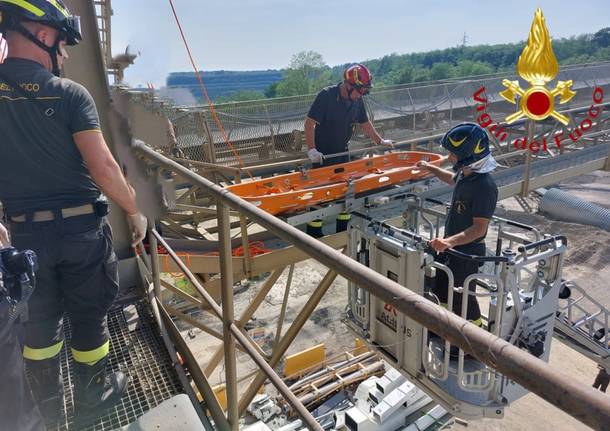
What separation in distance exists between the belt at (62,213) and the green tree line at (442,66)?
796 inches

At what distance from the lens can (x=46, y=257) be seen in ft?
6.70

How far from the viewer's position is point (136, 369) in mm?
2746

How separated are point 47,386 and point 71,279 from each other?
1.95 ft

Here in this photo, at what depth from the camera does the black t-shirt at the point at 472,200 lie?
11.6 ft

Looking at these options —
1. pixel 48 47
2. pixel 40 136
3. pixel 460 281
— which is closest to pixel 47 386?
pixel 40 136

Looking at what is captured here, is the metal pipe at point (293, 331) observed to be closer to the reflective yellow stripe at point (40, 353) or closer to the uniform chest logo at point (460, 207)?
the reflective yellow stripe at point (40, 353)

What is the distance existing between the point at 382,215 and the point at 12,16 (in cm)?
406

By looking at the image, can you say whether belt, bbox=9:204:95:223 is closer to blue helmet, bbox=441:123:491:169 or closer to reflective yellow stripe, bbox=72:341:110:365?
reflective yellow stripe, bbox=72:341:110:365

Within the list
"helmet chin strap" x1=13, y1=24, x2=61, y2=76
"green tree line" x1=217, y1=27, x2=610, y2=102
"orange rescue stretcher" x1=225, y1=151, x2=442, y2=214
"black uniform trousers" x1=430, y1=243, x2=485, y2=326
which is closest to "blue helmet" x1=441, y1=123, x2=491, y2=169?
"black uniform trousers" x1=430, y1=243, x2=485, y2=326

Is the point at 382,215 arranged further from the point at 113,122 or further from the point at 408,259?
the point at 113,122

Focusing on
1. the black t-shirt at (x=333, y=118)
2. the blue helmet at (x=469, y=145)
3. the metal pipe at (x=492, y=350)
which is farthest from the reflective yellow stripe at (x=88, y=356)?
the black t-shirt at (x=333, y=118)

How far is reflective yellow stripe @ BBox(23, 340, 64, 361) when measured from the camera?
2.15 meters

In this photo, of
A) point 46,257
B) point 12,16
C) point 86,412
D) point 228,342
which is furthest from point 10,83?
point 86,412

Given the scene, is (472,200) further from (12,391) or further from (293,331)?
(12,391)
